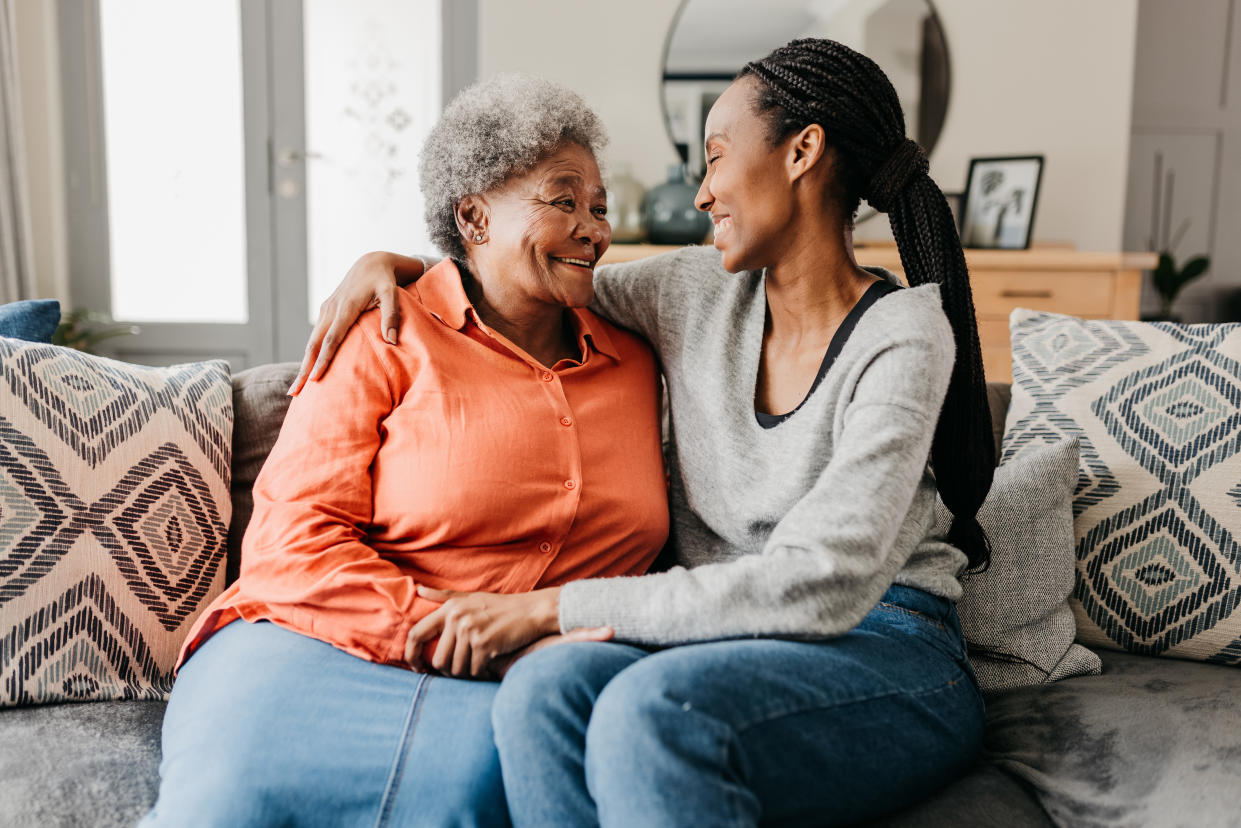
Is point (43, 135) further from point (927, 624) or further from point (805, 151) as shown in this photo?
point (927, 624)

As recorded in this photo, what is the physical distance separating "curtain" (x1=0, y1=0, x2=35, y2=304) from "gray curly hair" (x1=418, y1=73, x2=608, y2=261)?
106 inches

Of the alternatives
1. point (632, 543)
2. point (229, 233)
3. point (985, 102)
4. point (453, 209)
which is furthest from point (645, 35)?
point (632, 543)

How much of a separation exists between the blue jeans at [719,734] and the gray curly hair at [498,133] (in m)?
0.72

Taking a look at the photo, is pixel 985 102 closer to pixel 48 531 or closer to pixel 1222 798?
pixel 1222 798

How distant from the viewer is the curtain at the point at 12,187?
10.9 feet

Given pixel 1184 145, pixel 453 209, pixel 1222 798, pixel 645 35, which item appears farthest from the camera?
pixel 1184 145

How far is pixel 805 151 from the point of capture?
123 centimetres

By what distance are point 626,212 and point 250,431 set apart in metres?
2.24

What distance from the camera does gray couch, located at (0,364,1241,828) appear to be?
3.32ft

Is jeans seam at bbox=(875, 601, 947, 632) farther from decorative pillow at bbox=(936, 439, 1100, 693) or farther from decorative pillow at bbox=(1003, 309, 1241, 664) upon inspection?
decorative pillow at bbox=(1003, 309, 1241, 664)

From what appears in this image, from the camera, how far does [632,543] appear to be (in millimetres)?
1291

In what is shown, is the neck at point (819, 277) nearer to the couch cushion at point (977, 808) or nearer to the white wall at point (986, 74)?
the couch cushion at point (977, 808)

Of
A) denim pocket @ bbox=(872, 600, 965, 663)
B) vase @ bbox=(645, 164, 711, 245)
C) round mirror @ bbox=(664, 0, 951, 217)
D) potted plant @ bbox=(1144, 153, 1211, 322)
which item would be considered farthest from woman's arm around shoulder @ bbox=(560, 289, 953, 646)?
potted plant @ bbox=(1144, 153, 1211, 322)

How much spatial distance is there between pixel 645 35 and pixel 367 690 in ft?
10.4
